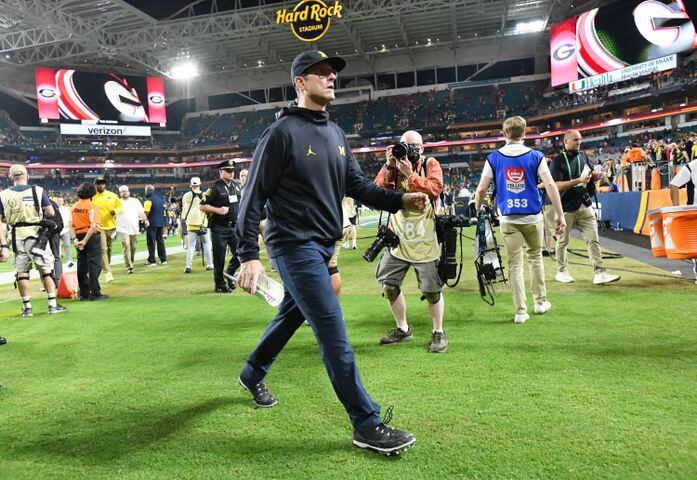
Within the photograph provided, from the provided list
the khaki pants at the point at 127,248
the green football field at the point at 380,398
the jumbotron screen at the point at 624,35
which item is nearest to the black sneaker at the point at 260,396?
the green football field at the point at 380,398

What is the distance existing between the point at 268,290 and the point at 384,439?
0.99 m

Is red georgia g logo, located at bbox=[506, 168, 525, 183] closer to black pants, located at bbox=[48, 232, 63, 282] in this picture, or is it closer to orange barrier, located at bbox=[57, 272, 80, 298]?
orange barrier, located at bbox=[57, 272, 80, 298]

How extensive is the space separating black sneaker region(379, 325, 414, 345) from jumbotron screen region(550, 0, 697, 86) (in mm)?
33973

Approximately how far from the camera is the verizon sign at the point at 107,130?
42.0 m

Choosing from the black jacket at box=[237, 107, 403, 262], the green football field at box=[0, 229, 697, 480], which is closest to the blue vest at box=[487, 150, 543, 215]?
the green football field at box=[0, 229, 697, 480]

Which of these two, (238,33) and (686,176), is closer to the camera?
(686,176)

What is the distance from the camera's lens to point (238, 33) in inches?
1236

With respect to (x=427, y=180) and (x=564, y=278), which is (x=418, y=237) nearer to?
(x=427, y=180)

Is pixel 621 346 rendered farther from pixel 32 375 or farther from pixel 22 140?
pixel 22 140

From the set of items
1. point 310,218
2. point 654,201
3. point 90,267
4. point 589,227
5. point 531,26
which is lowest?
point 90,267

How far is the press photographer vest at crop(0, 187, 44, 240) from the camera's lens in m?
5.97

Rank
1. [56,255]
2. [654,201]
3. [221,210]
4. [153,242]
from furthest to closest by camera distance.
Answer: [153,242] → [654,201] → [56,255] → [221,210]

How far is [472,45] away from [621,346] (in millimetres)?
47168

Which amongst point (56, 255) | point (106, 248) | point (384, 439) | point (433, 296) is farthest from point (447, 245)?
point (56, 255)
